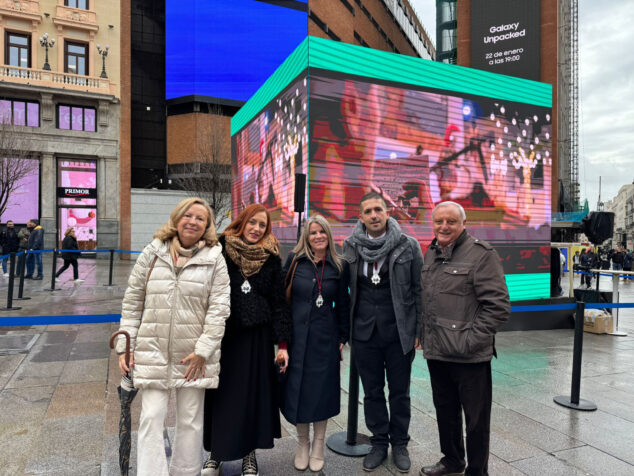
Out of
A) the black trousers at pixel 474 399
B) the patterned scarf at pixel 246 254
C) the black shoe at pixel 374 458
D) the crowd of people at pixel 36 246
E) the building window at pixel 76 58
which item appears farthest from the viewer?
the building window at pixel 76 58

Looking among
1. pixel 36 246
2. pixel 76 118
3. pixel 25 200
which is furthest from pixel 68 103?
pixel 36 246

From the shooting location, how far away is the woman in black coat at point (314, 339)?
3.28 m

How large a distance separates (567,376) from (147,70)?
31507 mm

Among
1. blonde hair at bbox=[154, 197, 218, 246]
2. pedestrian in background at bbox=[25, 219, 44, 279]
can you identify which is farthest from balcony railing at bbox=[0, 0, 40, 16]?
blonde hair at bbox=[154, 197, 218, 246]

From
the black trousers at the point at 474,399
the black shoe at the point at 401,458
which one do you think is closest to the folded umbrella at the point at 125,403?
the black shoe at the point at 401,458

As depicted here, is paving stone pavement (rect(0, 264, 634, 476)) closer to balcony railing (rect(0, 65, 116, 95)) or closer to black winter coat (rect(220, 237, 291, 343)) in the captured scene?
black winter coat (rect(220, 237, 291, 343))

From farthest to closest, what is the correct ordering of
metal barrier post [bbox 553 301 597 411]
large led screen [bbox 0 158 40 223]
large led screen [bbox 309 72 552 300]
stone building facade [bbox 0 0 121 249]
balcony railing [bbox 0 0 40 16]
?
stone building facade [bbox 0 0 121 249], large led screen [bbox 0 158 40 223], balcony railing [bbox 0 0 40 16], large led screen [bbox 309 72 552 300], metal barrier post [bbox 553 301 597 411]

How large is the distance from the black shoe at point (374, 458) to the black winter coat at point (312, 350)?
469 millimetres

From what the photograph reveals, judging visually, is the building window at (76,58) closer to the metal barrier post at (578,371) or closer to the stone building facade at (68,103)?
the stone building facade at (68,103)

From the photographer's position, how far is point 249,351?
3105 mm

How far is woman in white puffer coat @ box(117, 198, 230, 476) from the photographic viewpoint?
278 cm

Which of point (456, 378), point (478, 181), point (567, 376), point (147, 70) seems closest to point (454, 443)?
point (456, 378)

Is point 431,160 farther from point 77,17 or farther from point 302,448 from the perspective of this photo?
point 77,17

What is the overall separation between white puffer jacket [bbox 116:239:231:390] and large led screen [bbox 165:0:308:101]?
2882 cm
